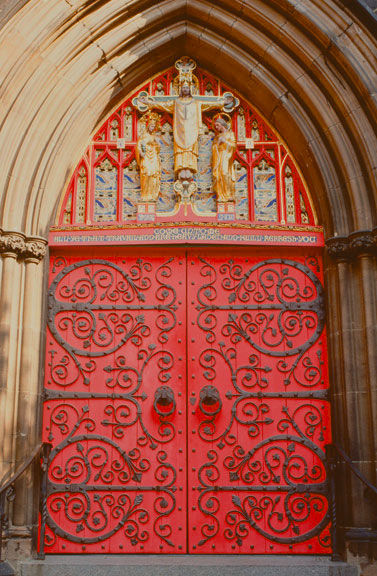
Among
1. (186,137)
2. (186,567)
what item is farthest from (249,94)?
(186,567)

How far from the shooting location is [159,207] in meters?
7.67

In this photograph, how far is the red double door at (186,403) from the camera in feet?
22.3

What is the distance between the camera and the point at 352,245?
6910 mm

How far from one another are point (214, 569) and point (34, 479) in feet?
6.14

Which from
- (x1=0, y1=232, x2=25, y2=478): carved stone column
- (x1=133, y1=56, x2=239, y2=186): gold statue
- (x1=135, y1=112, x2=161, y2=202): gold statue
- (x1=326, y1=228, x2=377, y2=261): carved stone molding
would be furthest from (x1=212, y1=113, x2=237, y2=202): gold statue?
(x1=0, y1=232, x2=25, y2=478): carved stone column

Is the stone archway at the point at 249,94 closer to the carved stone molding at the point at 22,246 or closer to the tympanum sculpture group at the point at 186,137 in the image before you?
the carved stone molding at the point at 22,246

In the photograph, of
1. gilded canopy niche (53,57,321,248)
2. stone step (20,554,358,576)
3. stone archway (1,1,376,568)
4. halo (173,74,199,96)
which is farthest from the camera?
halo (173,74,199,96)

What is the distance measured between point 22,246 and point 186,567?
3333 millimetres

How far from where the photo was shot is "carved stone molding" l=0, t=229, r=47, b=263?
22.2ft

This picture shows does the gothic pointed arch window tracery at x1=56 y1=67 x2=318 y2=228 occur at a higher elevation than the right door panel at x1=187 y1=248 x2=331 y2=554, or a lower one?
higher

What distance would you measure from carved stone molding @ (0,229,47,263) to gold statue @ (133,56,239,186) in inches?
67.7

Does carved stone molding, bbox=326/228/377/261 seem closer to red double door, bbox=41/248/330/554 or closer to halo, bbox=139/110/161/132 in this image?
red double door, bbox=41/248/330/554

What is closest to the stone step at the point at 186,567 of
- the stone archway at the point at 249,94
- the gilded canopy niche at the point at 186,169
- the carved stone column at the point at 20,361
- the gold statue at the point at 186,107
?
the carved stone column at the point at 20,361

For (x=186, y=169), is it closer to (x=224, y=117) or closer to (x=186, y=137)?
(x=186, y=137)
